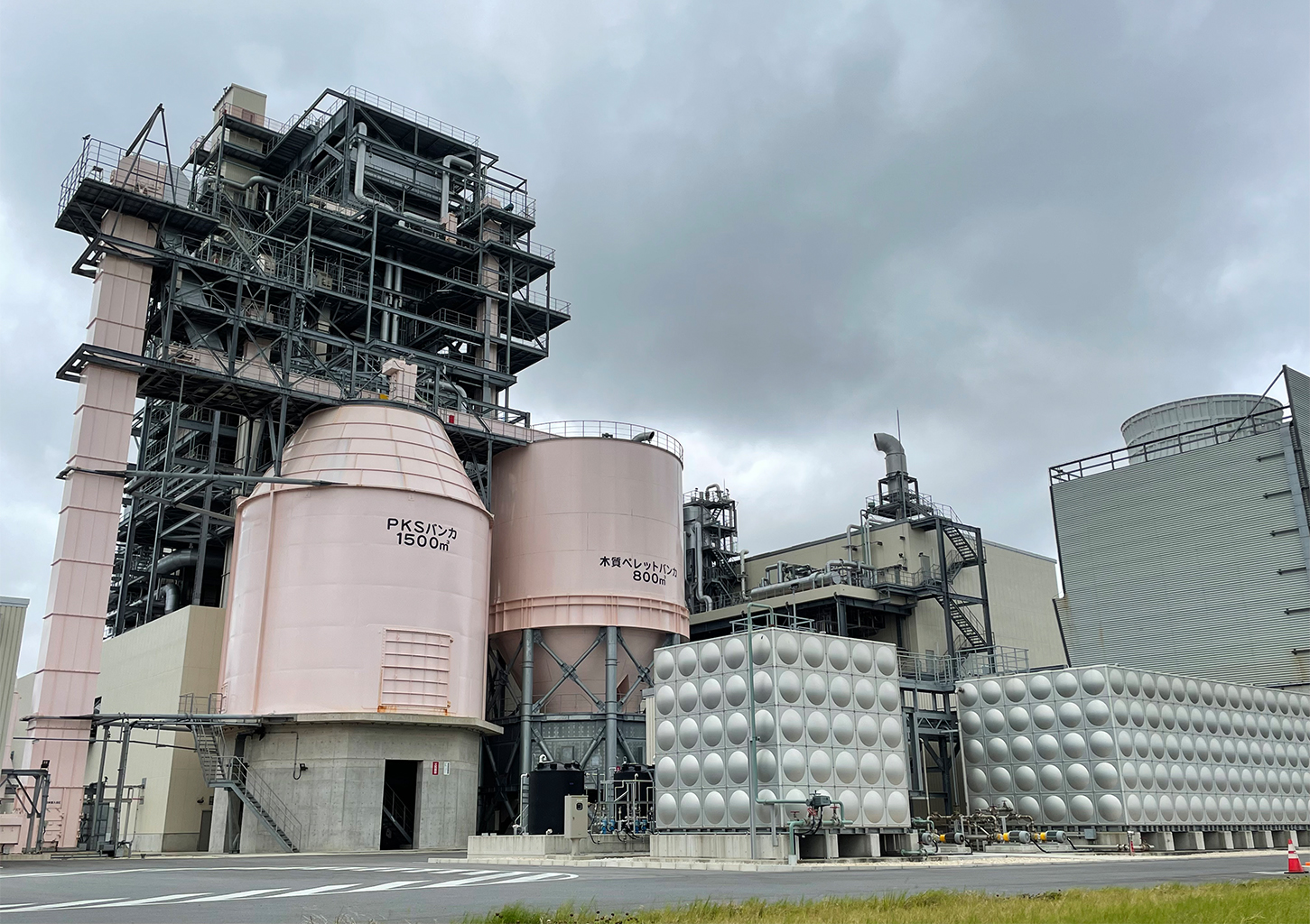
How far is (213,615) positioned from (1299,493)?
4700 centimetres

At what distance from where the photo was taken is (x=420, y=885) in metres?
18.5

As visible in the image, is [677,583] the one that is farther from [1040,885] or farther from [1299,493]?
[1040,885]

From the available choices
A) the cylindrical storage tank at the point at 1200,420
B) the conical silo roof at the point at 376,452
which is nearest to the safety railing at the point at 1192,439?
the cylindrical storage tank at the point at 1200,420

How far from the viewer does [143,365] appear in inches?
1588

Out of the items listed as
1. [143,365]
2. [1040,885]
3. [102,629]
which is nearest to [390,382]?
[143,365]

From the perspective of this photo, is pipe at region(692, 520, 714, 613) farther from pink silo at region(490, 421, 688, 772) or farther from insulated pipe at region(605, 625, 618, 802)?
insulated pipe at region(605, 625, 618, 802)

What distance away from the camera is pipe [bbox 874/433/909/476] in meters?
62.6

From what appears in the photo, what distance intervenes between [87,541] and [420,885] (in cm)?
2594

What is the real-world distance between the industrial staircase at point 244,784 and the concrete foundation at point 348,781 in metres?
0.22

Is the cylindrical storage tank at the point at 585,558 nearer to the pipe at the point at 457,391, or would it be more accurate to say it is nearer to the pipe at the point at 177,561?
the pipe at the point at 457,391

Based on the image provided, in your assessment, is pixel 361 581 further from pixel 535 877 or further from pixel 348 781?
pixel 535 877

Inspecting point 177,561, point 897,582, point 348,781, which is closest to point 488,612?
point 348,781

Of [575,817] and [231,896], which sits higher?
[575,817]

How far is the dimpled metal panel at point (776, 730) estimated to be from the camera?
2939 centimetres
